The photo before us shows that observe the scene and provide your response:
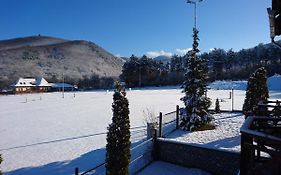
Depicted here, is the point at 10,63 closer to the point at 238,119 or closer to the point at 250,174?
the point at 238,119

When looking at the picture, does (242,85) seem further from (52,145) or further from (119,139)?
(119,139)

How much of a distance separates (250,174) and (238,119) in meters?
18.8

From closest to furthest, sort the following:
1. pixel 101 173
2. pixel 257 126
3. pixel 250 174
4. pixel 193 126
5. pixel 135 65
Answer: pixel 250 174 < pixel 257 126 < pixel 101 173 < pixel 193 126 < pixel 135 65

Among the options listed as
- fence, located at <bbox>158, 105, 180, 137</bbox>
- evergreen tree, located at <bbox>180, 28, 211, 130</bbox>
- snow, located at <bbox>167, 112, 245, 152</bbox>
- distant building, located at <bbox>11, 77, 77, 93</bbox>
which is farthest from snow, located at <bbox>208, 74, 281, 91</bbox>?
distant building, located at <bbox>11, 77, 77, 93</bbox>

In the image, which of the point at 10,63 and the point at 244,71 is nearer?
the point at 244,71

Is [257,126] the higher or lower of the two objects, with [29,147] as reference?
higher

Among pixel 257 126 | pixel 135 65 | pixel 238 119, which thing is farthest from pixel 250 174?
pixel 135 65

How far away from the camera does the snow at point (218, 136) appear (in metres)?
14.9

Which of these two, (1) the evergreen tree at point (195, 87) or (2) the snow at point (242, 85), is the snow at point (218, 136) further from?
(2) the snow at point (242, 85)

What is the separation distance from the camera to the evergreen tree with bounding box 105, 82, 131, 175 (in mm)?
10289

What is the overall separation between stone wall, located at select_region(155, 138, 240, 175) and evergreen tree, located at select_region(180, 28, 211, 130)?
5731 mm

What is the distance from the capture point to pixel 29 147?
16953mm

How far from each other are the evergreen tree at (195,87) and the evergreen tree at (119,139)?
9.86m

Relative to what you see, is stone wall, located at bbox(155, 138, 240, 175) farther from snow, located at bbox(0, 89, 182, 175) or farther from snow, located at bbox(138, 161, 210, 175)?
snow, located at bbox(0, 89, 182, 175)
